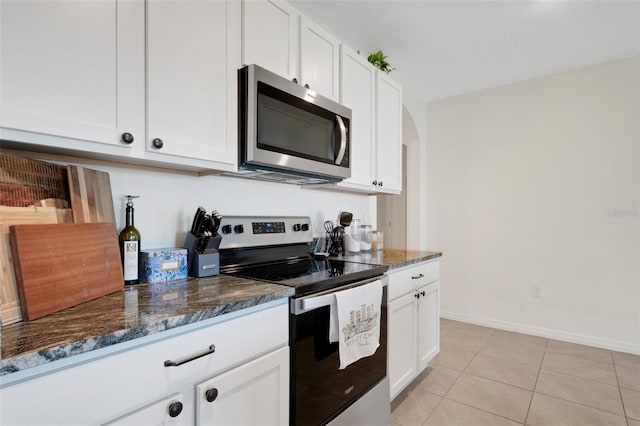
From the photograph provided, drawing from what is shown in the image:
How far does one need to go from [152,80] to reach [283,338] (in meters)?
1.01

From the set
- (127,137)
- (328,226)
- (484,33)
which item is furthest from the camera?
(484,33)

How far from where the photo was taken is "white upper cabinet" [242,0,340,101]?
144 cm

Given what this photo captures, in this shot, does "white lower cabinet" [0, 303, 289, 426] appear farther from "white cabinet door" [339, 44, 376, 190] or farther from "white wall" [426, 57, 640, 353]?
"white wall" [426, 57, 640, 353]

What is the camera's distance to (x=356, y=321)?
1.43 meters

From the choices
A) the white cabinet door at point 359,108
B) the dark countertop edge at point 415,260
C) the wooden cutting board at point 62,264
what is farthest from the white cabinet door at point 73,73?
the dark countertop edge at point 415,260

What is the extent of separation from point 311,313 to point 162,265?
0.61 meters

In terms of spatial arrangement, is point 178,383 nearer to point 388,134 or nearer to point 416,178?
point 388,134

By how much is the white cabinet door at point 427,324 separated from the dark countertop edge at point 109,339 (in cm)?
149

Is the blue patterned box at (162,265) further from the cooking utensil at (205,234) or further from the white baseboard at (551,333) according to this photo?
the white baseboard at (551,333)

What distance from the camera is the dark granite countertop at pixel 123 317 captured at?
24.5 inches

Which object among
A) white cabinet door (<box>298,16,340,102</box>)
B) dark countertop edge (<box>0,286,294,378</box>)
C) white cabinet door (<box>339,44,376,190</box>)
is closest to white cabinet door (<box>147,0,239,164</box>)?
white cabinet door (<box>298,16,340,102</box>)

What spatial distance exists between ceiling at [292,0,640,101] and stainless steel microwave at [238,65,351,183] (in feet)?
2.91

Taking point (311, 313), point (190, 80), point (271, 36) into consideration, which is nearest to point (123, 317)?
point (311, 313)

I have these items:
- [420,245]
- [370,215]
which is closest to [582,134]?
[420,245]
